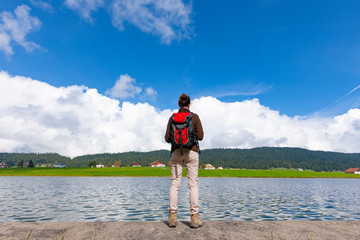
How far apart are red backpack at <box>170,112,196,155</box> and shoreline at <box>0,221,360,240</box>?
7.22 feet

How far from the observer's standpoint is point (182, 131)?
6.87 m

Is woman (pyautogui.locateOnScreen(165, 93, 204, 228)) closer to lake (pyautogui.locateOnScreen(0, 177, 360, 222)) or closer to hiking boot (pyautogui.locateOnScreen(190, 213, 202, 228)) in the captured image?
hiking boot (pyautogui.locateOnScreen(190, 213, 202, 228))

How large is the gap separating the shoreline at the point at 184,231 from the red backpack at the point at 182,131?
2200 millimetres

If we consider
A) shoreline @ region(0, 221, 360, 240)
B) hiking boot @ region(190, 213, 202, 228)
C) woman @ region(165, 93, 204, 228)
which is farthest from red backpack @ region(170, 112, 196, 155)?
shoreline @ region(0, 221, 360, 240)

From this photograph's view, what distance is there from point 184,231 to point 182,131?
8.71 ft

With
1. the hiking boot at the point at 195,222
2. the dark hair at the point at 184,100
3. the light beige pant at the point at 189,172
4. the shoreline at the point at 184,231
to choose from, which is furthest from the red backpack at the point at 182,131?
the shoreline at the point at 184,231

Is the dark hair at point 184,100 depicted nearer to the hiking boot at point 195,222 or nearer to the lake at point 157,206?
the hiking boot at point 195,222

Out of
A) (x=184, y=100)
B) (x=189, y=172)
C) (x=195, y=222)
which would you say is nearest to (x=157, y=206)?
(x=189, y=172)

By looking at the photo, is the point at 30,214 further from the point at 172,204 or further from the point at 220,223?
the point at 220,223

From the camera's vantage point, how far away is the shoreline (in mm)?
5367

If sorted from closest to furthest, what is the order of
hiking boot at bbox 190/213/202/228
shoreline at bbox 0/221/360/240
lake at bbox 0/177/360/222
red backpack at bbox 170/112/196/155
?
shoreline at bbox 0/221/360/240 → hiking boot at bbox 190/213/202/228 → red backpack at bbox 170/112/196/155 → lake at bbox 0/177/360/222

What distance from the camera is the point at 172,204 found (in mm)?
6812

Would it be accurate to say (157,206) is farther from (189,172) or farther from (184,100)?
(184,100)

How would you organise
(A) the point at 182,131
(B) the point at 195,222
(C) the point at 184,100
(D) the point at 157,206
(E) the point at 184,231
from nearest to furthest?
(E) the point at 184,231
(B) the point at 195,222
(A) the point at 182,131
(C) the point at 184,100
(D) the point at 157,206
